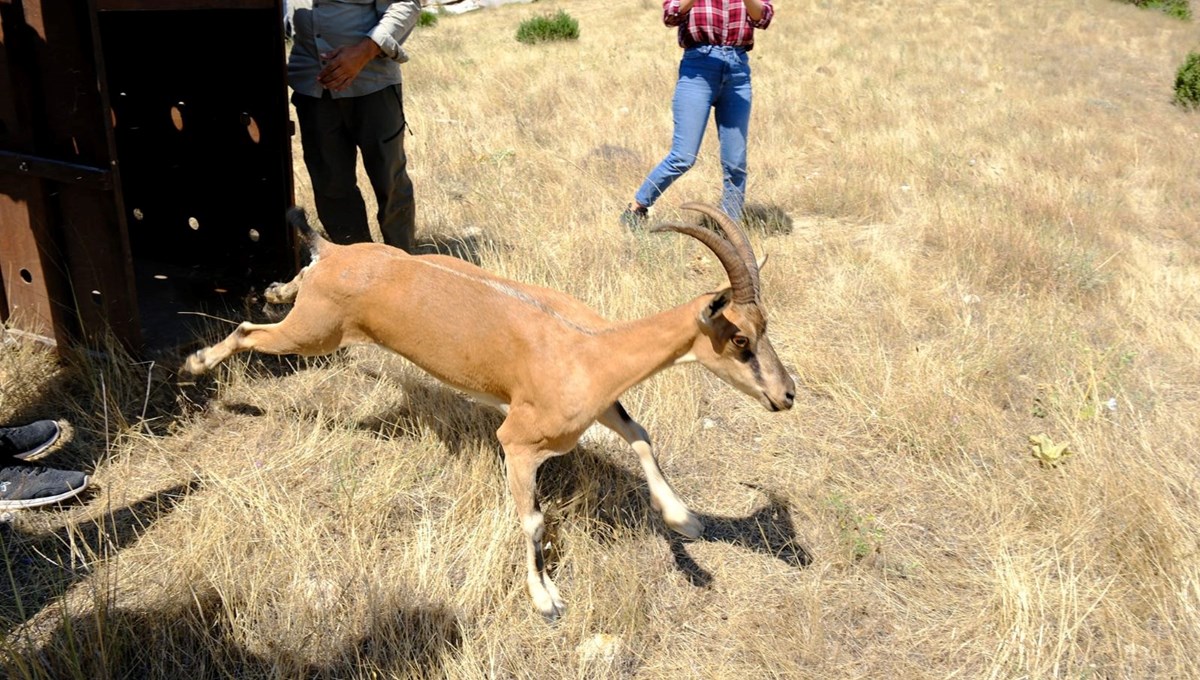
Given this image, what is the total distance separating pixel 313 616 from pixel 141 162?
13.0 ft

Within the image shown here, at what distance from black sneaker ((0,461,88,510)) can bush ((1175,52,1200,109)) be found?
15.8m

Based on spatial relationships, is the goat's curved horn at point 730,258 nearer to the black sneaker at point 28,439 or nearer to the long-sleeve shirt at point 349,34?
the long-sleeve shirt at point 349,34

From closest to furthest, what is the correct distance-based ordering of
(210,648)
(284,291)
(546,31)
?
1. (210,648)
2. (284,291)
3. (546,31)

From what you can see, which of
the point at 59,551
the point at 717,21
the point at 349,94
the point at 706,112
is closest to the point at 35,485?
the point at 59,551

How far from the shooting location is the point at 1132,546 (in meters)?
3.79

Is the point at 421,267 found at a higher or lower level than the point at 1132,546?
higher

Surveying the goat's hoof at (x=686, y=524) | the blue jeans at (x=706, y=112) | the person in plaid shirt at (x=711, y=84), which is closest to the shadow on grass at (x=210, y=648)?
the goat's hoof at (x=686, y=524)

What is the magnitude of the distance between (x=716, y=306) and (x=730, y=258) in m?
0.18

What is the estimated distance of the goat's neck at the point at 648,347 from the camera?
10.8ft

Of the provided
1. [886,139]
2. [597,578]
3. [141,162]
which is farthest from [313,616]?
[886,139]

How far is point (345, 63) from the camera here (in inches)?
191

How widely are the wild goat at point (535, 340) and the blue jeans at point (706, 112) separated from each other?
3.16 m

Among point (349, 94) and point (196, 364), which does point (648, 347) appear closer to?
point (196, 364)

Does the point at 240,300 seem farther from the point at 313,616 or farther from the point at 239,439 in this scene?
the point at 313,616
